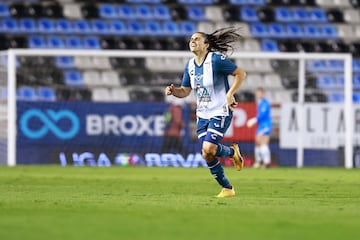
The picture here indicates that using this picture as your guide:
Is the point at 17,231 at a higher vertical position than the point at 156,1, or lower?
lower

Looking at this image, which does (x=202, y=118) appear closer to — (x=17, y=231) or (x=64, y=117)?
(x=17, y=231)

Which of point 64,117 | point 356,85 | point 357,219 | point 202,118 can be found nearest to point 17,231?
point 357,219

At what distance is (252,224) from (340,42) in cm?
2361

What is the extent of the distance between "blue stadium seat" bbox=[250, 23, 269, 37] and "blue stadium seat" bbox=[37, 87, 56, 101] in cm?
893

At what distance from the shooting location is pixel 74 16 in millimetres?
30500

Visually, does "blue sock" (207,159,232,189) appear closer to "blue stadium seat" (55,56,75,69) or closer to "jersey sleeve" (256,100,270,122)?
"jersey sleeve" (256,100,270,122)

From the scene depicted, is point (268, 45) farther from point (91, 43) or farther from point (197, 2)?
point (91, 43)

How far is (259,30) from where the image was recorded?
1232 inches

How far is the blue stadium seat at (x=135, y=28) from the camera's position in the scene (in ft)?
99.5

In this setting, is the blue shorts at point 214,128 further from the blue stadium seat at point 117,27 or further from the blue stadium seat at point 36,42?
the blue stadium seat at point 117,27

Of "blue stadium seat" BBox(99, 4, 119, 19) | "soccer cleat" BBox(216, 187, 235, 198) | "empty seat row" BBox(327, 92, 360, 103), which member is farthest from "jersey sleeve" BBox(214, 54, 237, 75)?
"blue stadium seat" BBox(99, 4, 119, 19)

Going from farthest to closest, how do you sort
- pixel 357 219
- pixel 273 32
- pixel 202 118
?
1. pixel 273 32
2. pixel 202 118
3. pixel 357 219

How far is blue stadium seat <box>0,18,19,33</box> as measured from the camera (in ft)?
95.9

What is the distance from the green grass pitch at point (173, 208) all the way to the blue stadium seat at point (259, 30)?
42.9 feet
